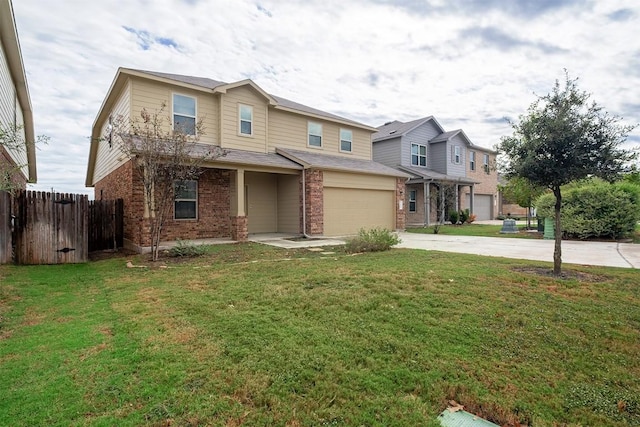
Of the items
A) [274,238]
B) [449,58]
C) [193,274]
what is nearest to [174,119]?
[274,238]

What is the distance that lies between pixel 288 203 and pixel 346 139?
544 centimetres

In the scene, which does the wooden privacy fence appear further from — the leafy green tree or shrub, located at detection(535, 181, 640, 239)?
shrub, located at detection(535, 181, 640, 239)

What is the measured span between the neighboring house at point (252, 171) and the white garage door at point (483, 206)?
44.6 ft

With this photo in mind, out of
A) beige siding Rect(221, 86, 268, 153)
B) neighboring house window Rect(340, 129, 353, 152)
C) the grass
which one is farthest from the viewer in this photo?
neighboring house window Rect(340, 129, 353, 152)

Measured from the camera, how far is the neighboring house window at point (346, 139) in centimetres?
1830

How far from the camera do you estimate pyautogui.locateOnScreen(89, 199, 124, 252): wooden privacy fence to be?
37.0 feet

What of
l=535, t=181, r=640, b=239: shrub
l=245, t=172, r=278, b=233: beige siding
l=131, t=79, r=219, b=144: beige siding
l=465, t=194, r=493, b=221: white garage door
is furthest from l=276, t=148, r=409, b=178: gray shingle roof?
l=465, t=194, r=493, b=221: white garage door

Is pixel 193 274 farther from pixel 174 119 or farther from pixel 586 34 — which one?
pixel 586 34

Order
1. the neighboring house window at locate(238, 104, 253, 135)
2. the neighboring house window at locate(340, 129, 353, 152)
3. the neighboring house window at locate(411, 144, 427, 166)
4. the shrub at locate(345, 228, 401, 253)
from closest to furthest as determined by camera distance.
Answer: the shrub at locate(345, 228, 401, 253)
the neighboring house window at locate(238, 104, 253, 135)
the neighboring house window at locate(340, 129, 353, 152)
the neighboring house window at locate(411, 144, 427, 166)

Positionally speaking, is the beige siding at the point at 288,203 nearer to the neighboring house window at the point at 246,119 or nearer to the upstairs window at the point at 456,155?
the neighboring house window at the point at 246,119

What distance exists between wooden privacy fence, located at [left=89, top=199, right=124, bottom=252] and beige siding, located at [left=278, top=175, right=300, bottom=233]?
6.76 metres

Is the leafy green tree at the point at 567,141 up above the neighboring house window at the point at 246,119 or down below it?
below

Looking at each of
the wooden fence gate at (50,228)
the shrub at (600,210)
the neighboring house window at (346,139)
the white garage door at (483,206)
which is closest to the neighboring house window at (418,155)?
the white garage door at (483,206)

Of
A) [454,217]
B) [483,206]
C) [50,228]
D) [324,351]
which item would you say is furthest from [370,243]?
[483,206]
